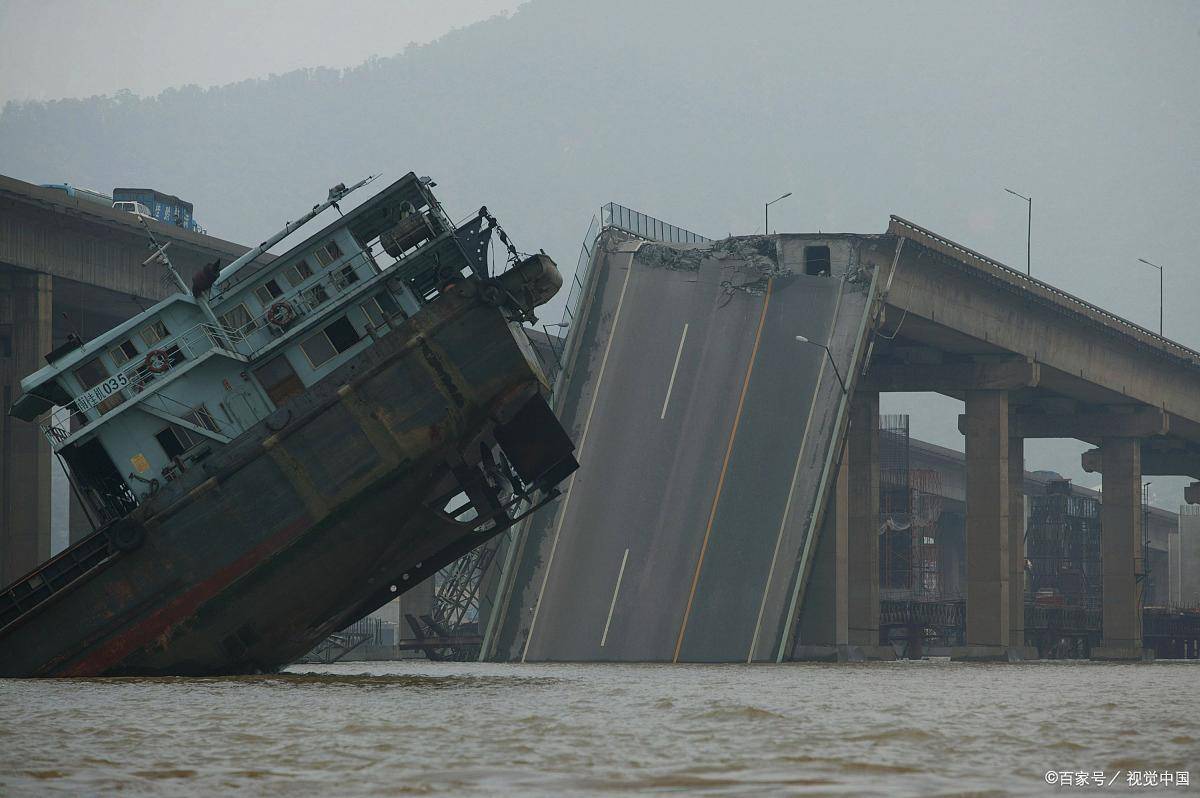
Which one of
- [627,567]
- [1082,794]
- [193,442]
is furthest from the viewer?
[627,567]

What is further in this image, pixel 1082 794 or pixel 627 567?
pixel 627 567

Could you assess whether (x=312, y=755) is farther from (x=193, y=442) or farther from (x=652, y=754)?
(x=193, y=442)

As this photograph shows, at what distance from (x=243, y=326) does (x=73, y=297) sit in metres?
25.4

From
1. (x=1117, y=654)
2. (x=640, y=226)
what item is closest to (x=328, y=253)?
(x=640, y=226)

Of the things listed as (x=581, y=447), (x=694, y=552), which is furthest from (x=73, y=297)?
(x=694, y=552)

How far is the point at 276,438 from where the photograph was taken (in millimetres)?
33094

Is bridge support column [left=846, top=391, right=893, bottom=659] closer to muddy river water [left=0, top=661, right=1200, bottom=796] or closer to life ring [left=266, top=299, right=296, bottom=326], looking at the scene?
life ring [left=266, top=299, right=296, bottom=326]

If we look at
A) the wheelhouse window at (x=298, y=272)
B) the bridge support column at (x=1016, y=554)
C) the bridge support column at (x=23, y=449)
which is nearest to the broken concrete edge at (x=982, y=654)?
the bridge support column at (x=1016, y=554)

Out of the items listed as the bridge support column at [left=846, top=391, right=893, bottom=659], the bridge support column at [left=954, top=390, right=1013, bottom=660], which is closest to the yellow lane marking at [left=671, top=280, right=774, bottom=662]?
the bridge support column at [left=846, top=391, right=893, bottom=659]

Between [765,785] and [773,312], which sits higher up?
[773,312]

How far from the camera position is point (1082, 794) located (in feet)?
42.5

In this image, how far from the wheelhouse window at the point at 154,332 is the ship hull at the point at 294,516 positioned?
117 inches

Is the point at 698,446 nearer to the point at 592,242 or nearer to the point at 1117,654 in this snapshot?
the point at 592,242

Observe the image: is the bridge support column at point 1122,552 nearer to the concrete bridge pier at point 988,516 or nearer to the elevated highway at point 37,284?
the concrete bridge pier at point 988,516
